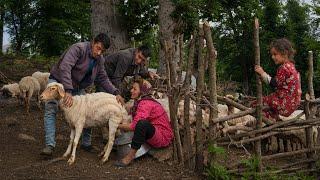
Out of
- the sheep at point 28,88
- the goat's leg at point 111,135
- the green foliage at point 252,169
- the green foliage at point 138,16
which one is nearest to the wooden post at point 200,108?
the green foliage at point 252,169

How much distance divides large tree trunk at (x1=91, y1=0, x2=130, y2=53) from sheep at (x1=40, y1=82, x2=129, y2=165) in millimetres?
4979

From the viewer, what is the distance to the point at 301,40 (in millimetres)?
27062

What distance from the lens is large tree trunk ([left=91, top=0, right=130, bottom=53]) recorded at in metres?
11.8

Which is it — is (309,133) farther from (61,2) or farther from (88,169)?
(61,2)

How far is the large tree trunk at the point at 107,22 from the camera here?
38.7ft

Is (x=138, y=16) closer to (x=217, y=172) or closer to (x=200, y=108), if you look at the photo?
(x=200, y=108)

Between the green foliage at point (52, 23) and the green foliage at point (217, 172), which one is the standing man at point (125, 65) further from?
the green foliage at point (52, 23)

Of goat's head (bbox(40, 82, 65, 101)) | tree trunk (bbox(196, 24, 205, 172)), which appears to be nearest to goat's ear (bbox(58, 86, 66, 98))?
goat's head (bbox(40, 82, 65, 101))

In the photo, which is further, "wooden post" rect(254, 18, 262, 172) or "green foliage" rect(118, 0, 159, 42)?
"green foliage" rect(118, 0, 159, 42)

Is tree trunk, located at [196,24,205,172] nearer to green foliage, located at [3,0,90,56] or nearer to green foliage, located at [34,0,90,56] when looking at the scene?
green foliage, located at [3,0,90,56]

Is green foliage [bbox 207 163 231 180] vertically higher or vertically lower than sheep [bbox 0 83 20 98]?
lower

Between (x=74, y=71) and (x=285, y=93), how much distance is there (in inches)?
104

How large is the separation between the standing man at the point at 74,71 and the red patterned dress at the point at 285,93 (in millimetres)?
1914

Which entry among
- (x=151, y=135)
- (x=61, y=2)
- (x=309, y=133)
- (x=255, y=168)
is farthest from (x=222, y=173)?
(x=61, y=2)
